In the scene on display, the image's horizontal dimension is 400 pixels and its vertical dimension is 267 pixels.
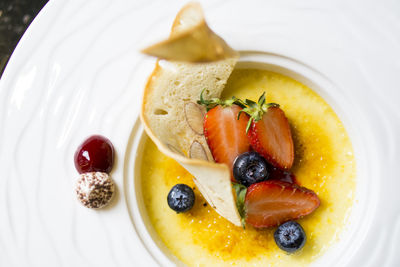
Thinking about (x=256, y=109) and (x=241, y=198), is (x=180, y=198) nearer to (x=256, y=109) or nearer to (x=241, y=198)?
(x=241, y=198)

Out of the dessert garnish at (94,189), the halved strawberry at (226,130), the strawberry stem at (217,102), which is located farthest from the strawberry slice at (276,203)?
the dessert garnish at (94,189)

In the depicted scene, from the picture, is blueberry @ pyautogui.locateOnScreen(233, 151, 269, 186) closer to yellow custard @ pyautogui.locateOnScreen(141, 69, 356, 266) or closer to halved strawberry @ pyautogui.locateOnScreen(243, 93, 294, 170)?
halved strawberry @ pyautogui.locateOnScreen(243, 93, 294, 170)

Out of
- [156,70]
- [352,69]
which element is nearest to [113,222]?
[156,70]

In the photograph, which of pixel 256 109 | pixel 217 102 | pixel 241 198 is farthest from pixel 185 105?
pixel 241 198

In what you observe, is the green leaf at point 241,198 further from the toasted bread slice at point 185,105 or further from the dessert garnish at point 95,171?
the dessert garnish at point 95,171

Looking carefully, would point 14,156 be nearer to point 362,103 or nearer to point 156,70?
point 156,70

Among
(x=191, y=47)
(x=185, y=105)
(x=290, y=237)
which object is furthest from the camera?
(x=185, y=105)
